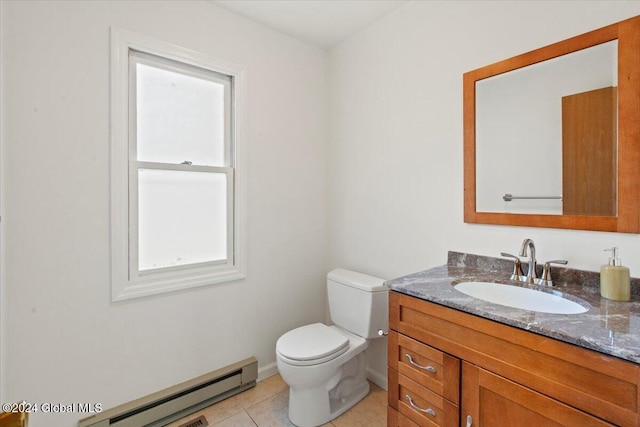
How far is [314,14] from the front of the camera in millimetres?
1942

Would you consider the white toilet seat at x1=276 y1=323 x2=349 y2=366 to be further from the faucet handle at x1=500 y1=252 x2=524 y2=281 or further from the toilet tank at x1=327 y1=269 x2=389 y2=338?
the faucet handle at x1=500 y1=252 x2=524 y2=281

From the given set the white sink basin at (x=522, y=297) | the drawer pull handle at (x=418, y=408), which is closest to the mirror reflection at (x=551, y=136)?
the white sink basin at (x=522, y=297)

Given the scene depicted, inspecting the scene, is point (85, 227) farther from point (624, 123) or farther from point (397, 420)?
point (624, 123)

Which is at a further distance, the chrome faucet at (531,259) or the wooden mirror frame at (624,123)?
the chrome faucet at (531,259)

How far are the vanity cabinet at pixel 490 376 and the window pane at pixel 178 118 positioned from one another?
149cm

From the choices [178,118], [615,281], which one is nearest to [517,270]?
[615,281]

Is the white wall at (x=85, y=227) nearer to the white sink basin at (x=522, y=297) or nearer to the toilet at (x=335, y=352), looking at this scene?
the toilet at (x=335, y=352)

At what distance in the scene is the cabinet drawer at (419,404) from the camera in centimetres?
106

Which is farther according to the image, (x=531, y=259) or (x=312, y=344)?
(x=312, y=344)

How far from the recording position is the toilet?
1595 mm

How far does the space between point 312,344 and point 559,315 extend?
3.90 ft

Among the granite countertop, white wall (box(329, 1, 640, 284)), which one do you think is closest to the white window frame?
white wall (box(329, 1, 640, 284))

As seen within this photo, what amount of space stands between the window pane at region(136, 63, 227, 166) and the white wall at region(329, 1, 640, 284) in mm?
921

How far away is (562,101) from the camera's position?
127 cm
